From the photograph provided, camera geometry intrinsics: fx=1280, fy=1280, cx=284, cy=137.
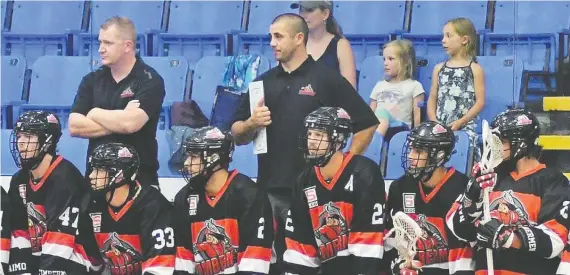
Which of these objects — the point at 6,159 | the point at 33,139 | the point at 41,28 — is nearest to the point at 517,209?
the point at 33,139

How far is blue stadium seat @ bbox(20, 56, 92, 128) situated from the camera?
25.8 ft

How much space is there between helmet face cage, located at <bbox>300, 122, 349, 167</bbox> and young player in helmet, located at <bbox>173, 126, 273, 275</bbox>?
33 cm

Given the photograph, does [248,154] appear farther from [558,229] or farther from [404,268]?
[558,229]

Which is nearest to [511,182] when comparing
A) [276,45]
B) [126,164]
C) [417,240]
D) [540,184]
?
[540,184]

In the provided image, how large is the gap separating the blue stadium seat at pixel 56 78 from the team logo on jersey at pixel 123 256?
6.07ft

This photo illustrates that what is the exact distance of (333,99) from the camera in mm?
6184

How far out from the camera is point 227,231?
5996mm

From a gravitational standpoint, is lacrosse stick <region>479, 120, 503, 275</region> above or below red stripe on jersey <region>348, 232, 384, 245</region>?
above

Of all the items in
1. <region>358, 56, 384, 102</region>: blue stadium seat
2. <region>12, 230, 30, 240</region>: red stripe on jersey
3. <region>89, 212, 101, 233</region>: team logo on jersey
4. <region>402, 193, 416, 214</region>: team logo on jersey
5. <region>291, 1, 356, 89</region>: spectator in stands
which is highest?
<region>291, 1, 356, 89</region>: spectator in stands

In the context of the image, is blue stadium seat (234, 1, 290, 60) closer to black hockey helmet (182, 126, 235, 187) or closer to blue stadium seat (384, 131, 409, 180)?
blue stadium seat (384, 131, 409, 180)

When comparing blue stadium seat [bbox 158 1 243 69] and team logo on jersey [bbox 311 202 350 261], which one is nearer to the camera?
team logo on jersey [bbox 311 202 350 261]

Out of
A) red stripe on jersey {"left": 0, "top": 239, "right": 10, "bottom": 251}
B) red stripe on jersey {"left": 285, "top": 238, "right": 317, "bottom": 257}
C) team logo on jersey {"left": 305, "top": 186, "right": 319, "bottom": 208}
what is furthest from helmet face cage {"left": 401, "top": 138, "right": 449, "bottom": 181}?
red stripe on jersey {"left": 0, "top": 239, "right": 10, "bottom": 251}

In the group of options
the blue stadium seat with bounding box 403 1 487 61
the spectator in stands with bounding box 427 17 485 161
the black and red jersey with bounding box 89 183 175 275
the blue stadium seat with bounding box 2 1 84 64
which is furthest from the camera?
the blue stadium seat with bounding box 2 1 84 64

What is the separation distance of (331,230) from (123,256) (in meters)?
1.04
